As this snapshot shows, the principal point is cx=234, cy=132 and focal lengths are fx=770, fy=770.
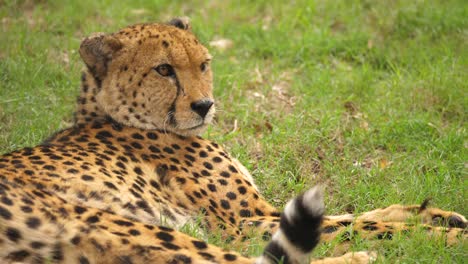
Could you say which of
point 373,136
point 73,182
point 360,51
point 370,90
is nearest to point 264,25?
point 360,51

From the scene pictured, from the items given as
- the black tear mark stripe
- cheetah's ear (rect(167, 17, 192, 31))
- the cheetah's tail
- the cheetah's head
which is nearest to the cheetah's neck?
the cheetah's head

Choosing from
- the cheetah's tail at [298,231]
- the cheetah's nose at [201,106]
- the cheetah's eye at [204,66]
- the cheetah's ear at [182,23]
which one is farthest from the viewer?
the cheetah's ear at [182,23]

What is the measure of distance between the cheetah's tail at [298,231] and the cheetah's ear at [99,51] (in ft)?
4.92

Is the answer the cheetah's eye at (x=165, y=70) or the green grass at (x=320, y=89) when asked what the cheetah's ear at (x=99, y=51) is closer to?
the cheetah's eye at (x=165, y=70)

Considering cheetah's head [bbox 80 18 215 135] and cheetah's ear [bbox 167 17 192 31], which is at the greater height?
cheetah's ear [bbox 167 17 192 31]

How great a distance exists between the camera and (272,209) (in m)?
3.43

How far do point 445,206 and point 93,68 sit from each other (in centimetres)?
180

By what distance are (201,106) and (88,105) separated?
1.80 ft

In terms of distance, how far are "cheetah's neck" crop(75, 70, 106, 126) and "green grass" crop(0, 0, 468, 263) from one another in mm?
704

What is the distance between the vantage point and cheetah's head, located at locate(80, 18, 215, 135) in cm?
361

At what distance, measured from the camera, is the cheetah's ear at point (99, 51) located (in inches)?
142

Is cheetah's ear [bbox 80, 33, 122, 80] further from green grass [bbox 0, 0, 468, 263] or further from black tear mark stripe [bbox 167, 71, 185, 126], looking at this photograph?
green grass [bbox 0, 0, 468, 263]

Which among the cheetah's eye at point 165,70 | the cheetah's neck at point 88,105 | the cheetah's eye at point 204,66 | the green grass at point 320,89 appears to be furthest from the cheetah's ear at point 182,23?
the green grass at point 320,89

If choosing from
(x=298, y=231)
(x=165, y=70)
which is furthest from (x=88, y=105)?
(x=298, y=231)
